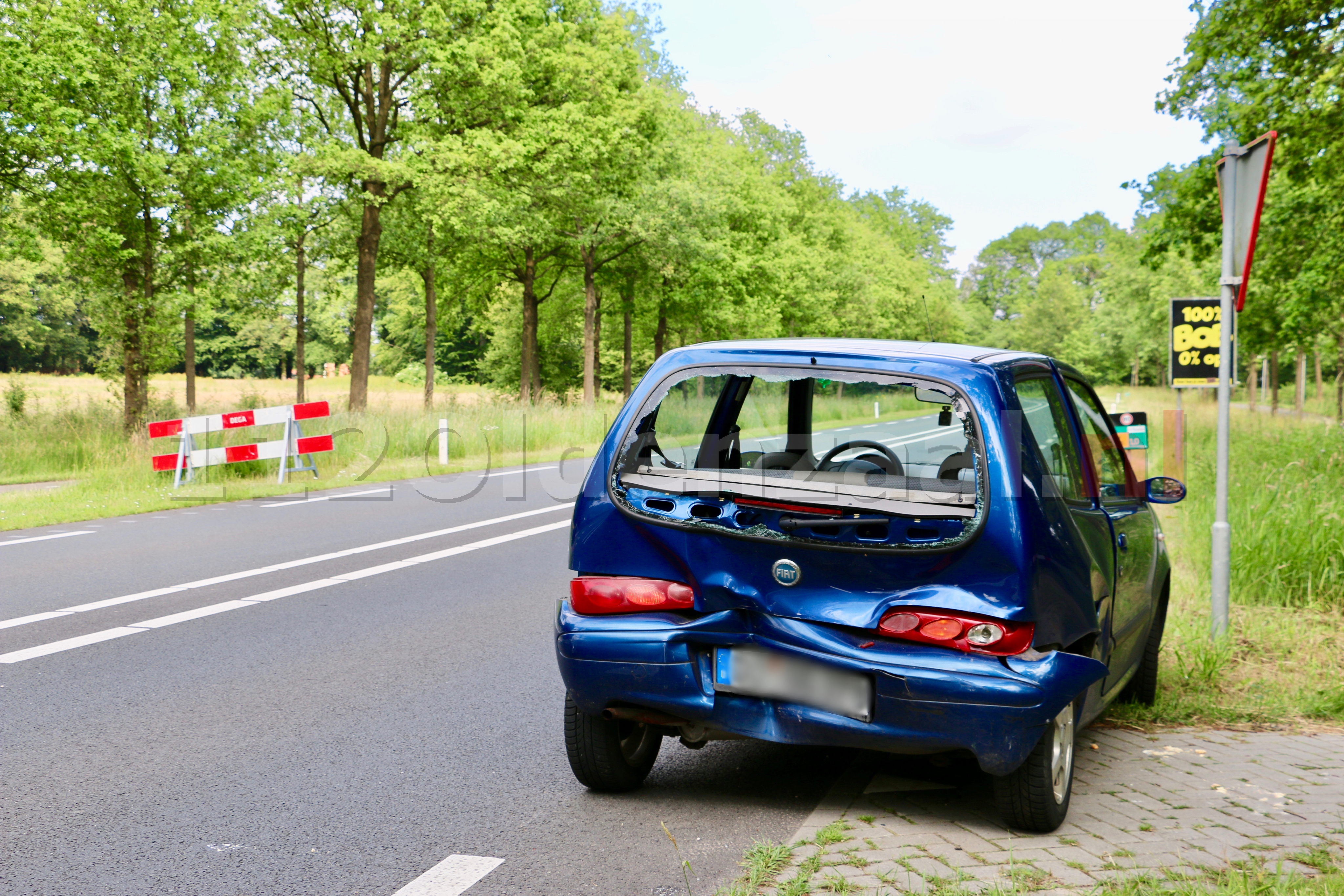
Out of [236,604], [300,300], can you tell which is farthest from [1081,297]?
[236,604]

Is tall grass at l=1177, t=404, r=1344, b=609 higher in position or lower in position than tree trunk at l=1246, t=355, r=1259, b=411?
lower

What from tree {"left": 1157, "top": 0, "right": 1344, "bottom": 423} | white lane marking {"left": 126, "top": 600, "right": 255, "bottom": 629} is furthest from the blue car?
tree {"left": 1157, "top": 0, "right": 1344, "bottom": 423}

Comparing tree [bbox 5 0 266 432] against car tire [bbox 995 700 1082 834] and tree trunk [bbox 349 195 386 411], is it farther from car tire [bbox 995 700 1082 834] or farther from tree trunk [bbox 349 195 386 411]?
car tire [bbox 995 700 1082 834]

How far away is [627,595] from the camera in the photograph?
3.73 m

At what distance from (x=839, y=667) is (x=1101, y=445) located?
2.19 m

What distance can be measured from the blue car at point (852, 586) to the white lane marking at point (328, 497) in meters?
10.9

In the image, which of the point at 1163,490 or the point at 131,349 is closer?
the point at 1163,490

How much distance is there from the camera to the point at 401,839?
3570 mm

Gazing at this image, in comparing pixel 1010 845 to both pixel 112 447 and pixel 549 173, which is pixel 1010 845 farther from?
pixel 549 173

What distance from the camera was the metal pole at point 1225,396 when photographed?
237 inches

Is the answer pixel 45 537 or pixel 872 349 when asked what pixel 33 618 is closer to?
pixel 45 537

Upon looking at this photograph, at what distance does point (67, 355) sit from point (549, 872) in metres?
87.2

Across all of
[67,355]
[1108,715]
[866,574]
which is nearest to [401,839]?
[866,574]

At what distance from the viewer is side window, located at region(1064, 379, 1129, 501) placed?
4.54 metres
